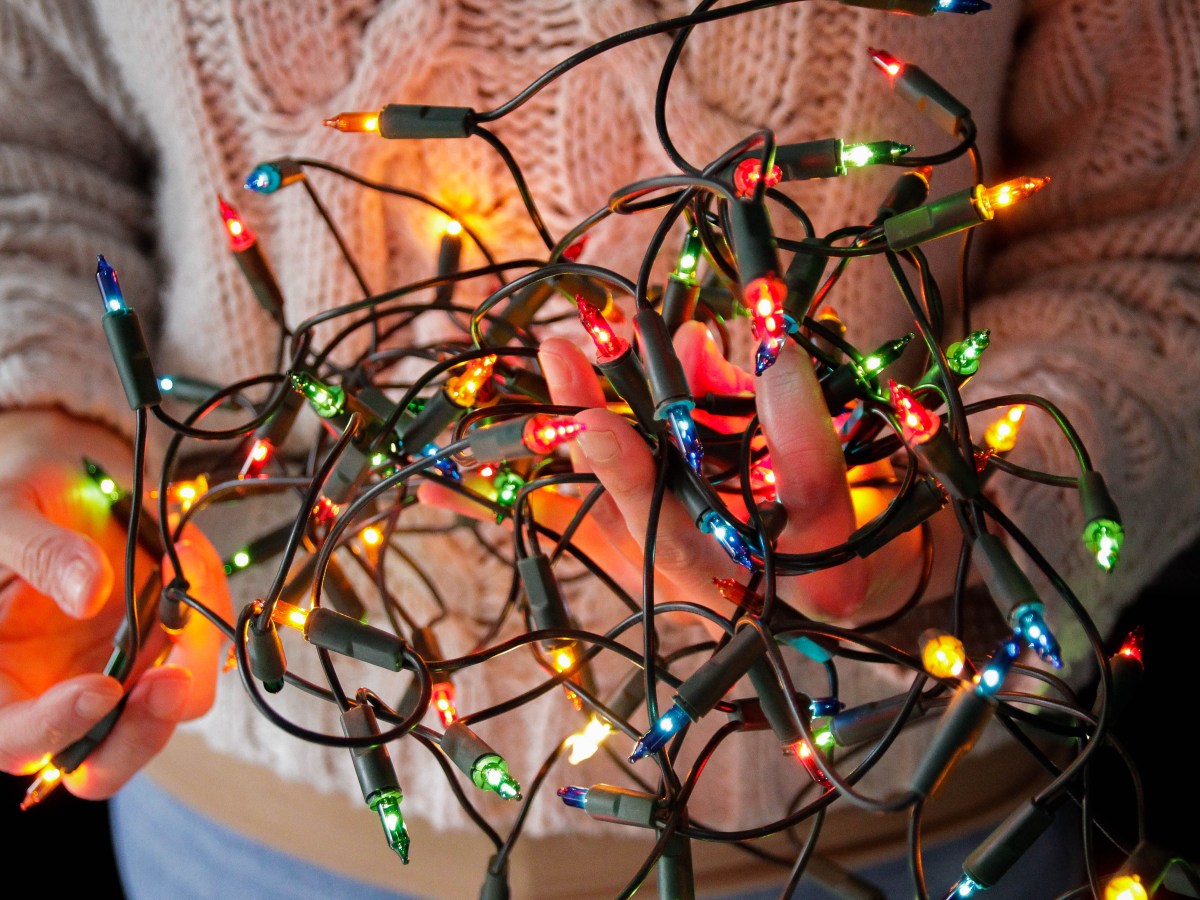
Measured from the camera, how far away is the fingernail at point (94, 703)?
366mm

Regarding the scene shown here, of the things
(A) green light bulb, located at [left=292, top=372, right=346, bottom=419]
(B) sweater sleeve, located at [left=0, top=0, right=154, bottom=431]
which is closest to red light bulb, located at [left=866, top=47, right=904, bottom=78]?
(A) green light bulb, located at [left=292, top=372, right=346, bottom=419]

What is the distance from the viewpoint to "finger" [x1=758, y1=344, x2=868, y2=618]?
0.32 m

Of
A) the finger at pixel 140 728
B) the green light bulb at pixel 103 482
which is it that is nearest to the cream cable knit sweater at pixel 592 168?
the green light bulb at pixel 103 482

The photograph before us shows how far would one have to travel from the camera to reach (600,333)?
31cm

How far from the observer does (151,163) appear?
28.3 inches

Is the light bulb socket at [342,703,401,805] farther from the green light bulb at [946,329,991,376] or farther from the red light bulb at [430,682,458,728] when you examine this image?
the green light bulb at [946,329,991,376]

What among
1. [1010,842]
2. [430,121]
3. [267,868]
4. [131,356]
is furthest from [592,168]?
[267,868]

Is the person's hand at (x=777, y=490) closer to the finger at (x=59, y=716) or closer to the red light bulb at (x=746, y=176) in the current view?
the red light bulb at (x=746, y=176)

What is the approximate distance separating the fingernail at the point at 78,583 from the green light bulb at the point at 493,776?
21cm

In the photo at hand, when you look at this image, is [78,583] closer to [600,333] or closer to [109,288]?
[109,288]

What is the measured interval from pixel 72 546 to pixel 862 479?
357 millimetres

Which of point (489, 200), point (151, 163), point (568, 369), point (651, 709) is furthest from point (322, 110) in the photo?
point (651, 709)

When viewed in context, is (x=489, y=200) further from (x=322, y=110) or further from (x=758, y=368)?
(x=758, y=368)

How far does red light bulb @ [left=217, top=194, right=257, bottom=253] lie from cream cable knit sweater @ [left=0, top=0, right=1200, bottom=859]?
18 centimetres
